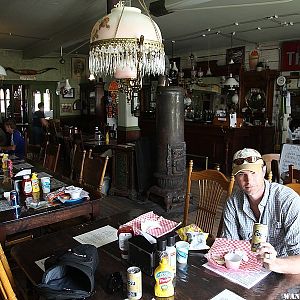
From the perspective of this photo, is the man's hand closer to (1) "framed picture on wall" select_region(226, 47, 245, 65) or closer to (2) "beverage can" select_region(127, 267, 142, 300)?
(2) "beverage can" select_region(127, 267, 142, 300)

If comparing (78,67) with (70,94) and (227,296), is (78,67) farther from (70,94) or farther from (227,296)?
(227,296)

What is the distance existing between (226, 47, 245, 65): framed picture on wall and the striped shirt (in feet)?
22.5

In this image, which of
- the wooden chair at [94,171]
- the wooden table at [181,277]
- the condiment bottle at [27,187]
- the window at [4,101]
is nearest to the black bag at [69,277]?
the wooden table at [181,277]

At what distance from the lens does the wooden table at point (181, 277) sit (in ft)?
4.38

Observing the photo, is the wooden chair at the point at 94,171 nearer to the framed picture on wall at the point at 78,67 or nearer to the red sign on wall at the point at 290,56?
the red sign on wall at the point at 290,56

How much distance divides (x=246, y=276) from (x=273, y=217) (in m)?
0.44

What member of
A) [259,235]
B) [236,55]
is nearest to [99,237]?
[259,235]

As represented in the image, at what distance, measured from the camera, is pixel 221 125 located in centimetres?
684

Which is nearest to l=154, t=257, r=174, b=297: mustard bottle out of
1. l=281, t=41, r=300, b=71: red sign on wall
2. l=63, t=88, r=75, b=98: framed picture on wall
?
l=281, t=41, r=300, b=71: red sign on wall

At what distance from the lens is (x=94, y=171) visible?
3100 millimetres

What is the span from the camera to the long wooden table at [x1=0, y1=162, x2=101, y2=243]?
83.7 inches

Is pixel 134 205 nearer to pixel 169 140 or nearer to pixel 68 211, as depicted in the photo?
pixel 169 140

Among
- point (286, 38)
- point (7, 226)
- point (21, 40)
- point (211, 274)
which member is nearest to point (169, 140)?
point (7, 226)

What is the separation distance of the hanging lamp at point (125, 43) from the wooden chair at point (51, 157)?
91.4 inches
